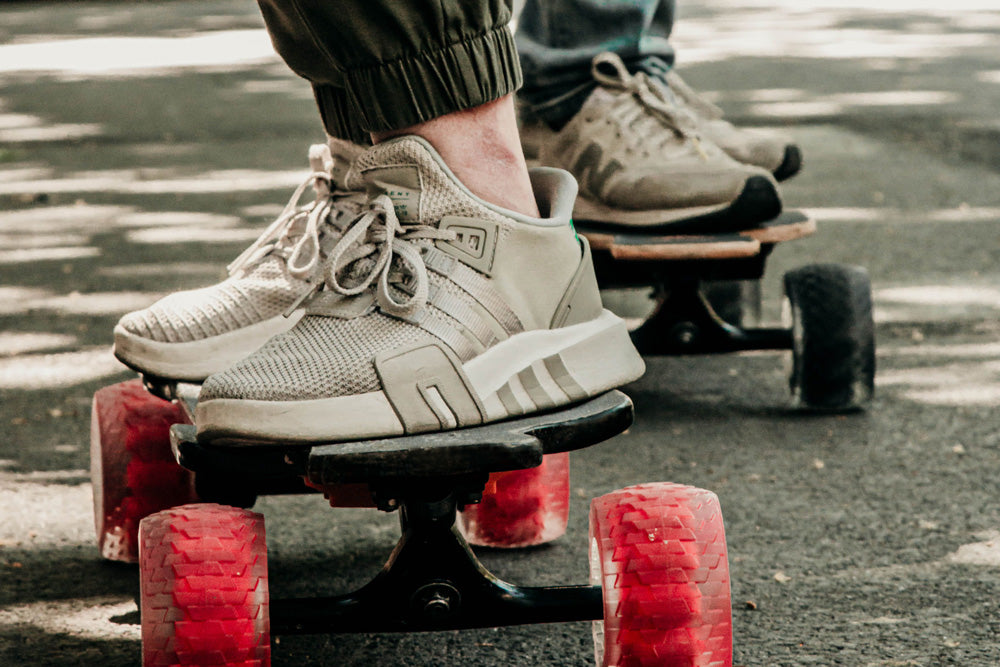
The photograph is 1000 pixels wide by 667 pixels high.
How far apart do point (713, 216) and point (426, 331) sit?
1089 millimetres

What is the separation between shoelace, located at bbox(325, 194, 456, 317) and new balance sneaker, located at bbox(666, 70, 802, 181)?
1.25 meters

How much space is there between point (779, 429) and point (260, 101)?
18.5 feet

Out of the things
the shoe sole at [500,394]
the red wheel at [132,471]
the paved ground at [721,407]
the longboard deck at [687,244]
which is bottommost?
the paved ground at [721,407]

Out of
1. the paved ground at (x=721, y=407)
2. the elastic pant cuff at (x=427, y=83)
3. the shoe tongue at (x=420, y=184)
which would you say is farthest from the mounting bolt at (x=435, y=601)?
the elastic pant cuff at (x=427, y=83)

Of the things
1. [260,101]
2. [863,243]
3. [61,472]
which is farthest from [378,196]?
[260,101]

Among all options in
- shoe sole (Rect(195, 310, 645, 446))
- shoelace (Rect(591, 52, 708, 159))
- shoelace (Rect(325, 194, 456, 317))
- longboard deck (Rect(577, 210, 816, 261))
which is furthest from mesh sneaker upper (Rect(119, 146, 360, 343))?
shoelace (Rect(591, 52, 708, 159))

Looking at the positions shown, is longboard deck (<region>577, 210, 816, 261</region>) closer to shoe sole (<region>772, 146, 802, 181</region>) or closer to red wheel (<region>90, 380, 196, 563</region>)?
shoe sole (<region>772, 146, 802, 181</region>)

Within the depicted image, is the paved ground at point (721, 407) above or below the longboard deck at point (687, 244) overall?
below

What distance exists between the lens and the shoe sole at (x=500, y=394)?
1.34 metres

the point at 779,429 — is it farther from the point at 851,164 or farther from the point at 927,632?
the point at 851,164

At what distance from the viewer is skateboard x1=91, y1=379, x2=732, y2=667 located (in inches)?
51.3

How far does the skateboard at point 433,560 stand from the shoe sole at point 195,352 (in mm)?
171

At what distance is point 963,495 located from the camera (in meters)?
2.09

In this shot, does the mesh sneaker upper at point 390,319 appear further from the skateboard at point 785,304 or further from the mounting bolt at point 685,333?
the mounting bolt at point 685,333
